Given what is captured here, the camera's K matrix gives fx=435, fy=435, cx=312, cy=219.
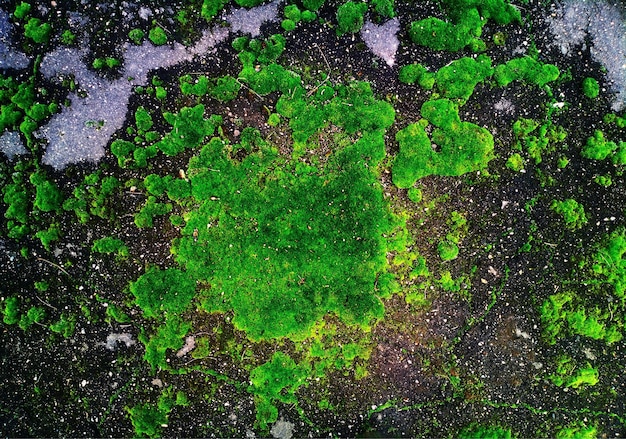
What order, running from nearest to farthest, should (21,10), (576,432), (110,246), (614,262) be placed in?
(21,10) < (110,246) < (614,262) < (576,432)

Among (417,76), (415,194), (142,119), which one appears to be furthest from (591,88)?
(142,119)

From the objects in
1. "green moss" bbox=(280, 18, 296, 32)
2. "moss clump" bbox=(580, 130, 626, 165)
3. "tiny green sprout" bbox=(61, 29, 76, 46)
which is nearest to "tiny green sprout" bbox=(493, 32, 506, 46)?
"moss clump" bbox=(580, 130, 626, 165)

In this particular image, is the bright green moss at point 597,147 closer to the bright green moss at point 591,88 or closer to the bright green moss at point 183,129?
the bright green moss at point 591,88

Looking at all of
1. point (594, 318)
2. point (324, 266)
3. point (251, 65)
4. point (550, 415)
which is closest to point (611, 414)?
point (550, 415)

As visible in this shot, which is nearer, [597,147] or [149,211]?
[149,211]

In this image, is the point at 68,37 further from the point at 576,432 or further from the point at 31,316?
the point at 576,432

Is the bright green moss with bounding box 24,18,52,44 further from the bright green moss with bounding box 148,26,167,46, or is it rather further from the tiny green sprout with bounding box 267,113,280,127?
the tiny green sprout with bounding box 267,113,280,127
